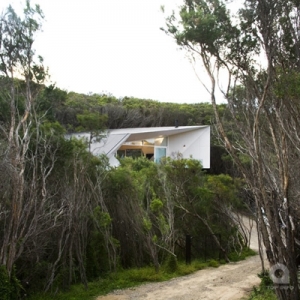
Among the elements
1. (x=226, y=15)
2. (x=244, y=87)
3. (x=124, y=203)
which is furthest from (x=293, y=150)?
(x=124, y=203)

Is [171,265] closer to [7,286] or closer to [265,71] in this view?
[7,286]

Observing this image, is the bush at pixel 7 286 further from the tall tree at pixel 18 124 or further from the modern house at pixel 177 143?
the modern house at pixel 177 143

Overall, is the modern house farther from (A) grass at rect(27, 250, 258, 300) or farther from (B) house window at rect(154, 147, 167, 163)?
(A) grass at rect(27, 250, 258, 300)

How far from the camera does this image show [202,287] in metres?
8.92

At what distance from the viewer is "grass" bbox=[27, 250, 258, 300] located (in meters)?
8.43

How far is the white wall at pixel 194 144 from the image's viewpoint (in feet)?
78.2

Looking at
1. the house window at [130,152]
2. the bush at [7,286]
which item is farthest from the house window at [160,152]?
the bush at [7,286]

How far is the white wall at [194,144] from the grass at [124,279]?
1221 centimetres

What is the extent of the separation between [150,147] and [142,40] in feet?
49.9

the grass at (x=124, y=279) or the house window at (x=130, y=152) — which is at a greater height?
the house window at (x=130, y=152)

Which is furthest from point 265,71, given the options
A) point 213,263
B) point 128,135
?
point 128,135

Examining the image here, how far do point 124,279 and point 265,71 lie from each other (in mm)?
6329

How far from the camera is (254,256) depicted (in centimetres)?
1350

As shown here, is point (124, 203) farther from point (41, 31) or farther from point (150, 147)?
point (150, 147)
